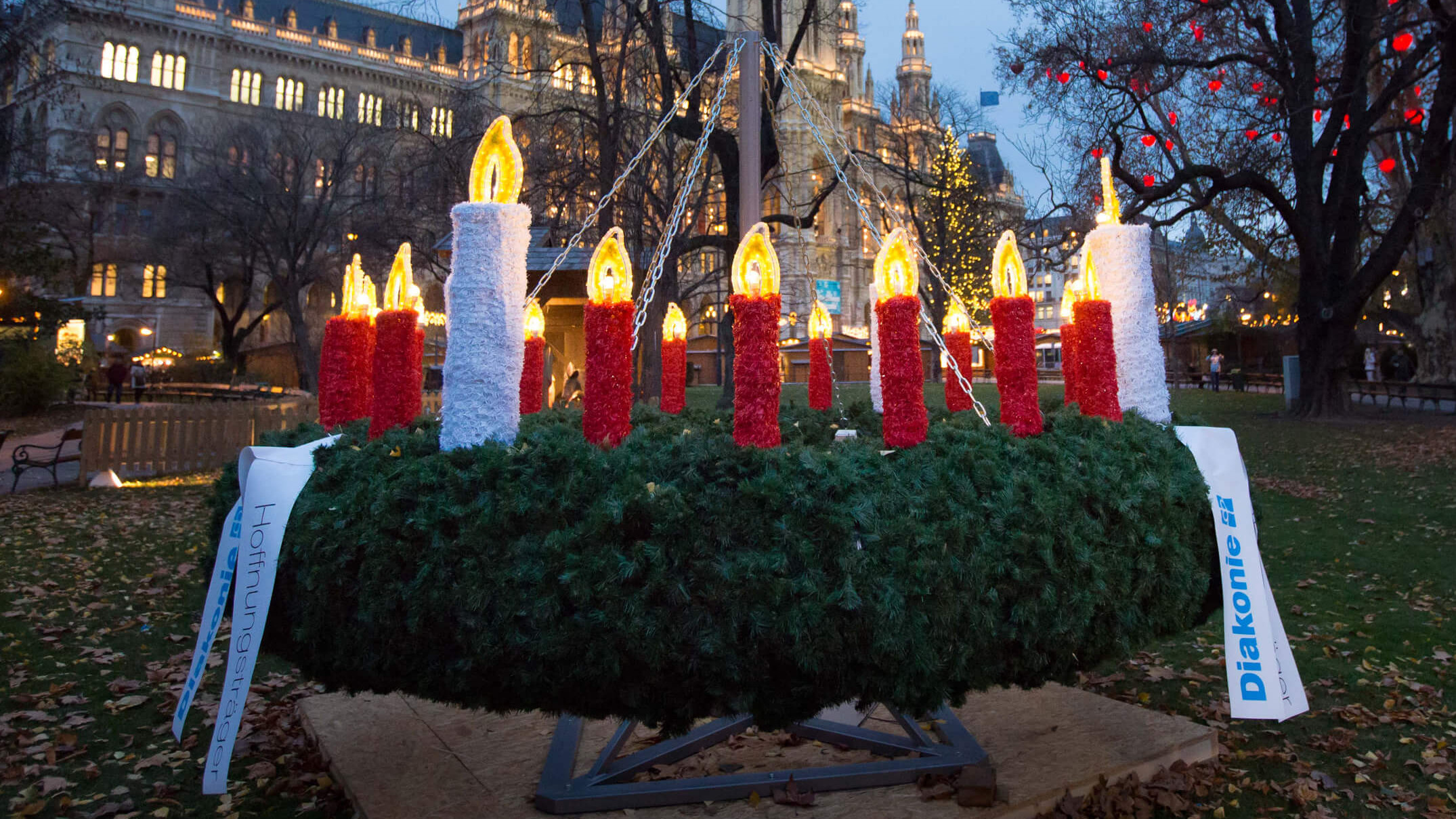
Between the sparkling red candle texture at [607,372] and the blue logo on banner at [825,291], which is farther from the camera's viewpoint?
the blue logo on banner at [825,291]

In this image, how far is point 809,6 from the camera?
14.6m

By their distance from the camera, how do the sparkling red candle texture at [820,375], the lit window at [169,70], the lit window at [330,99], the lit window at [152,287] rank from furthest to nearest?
the lit window at [330,99]
the lit window at [169,70]
the lit window at [152,287]
the sparkling red candle texture at [820,375]

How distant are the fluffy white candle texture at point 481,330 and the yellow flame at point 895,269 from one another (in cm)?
144

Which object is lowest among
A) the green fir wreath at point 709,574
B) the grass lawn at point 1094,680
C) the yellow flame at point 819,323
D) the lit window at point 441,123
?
the grass lawn at point 1094,680

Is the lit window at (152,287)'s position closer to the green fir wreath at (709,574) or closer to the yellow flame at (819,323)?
the yellow flame at (819,323)

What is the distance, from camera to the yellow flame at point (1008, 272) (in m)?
4.05

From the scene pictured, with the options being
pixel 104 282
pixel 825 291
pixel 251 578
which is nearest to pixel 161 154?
pixel 104 282

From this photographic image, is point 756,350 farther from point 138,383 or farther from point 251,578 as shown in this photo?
point 138,383

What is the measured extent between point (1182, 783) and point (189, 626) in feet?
23.4

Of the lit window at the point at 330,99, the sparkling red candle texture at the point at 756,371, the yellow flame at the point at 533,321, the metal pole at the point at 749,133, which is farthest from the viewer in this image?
the lit window at the point at 330,99

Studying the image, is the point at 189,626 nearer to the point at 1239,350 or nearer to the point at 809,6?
the point at 809,6

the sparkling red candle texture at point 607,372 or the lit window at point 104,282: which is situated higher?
the lit window at point 104,282

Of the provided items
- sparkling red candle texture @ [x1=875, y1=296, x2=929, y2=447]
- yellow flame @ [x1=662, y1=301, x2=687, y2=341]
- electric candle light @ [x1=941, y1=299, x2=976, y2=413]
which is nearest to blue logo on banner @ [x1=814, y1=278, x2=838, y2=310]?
yellow flame @ [x1=662, y1=301, x2=687, y2=341]

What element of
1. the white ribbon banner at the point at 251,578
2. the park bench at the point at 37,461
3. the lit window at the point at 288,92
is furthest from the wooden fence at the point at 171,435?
the lit window at the point at 288,92
